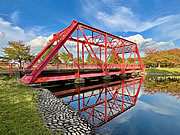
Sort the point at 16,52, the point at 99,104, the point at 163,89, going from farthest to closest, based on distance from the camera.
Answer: the point at 16,52 < the point at 163,89 < the point at 99,104

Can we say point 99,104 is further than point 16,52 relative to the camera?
No

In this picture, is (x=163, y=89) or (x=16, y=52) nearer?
(x=163, y=89)

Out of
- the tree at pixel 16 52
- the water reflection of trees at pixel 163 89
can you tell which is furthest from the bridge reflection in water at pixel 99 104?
the tree at pixel 16 52

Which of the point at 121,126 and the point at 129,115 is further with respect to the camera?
the point at 129,115

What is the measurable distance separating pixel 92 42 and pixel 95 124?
15828 millimetres

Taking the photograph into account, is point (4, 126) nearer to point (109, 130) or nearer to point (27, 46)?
point (109, 130)

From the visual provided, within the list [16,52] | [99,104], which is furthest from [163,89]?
[16,52]

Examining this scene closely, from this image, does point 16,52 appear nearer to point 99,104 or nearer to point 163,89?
point 99,104

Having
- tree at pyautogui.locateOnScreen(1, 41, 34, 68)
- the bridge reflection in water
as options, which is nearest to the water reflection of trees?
the bridge reflection in water

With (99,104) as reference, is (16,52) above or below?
above

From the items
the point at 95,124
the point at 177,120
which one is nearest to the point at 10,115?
the point at 95,124

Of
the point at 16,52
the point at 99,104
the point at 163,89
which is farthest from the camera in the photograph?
the point at 16,52

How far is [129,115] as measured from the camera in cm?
575

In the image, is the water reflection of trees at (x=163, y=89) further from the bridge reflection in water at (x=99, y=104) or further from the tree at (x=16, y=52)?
the tree at (x=16, y=52)
